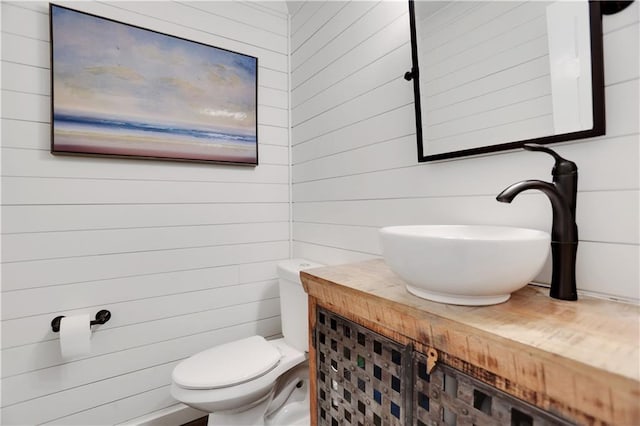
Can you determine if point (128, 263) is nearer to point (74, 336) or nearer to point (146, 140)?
point (74, 336)

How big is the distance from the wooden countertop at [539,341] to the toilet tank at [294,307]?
72 centimetres

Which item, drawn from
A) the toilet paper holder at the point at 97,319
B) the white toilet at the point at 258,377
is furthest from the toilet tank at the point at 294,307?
the toilet paper holder at the point at 97,319

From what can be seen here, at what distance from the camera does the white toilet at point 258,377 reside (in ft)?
3.89

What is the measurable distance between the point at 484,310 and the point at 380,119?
0.91 m

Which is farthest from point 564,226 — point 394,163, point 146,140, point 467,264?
point 146,140

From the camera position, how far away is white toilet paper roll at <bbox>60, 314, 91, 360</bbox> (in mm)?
1251

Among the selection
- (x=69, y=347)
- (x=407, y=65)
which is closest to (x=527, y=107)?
(x=407, y=65)

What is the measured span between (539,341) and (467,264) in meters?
0.16

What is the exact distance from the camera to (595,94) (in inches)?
27.1

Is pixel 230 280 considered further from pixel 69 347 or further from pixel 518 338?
pixel 518 338

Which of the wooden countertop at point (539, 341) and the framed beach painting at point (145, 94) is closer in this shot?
the wooden countertop at point (539, 341)

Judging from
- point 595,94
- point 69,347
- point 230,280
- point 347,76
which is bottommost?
point 69,347

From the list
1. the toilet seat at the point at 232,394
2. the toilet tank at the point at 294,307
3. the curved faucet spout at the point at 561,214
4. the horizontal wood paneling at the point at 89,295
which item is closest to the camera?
the curved faucet spout at the point at 561,214

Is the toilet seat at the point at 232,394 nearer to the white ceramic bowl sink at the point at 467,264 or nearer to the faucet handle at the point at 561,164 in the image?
the white ceramic bowl sink at the point at 467,264
